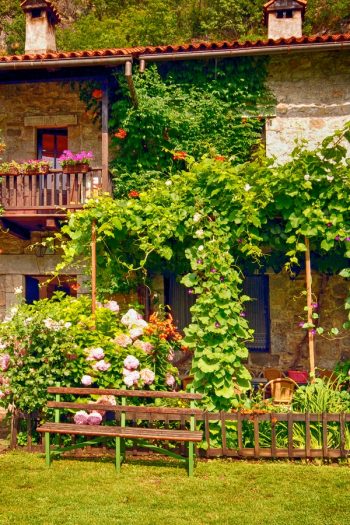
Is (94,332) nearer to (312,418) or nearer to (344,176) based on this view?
(312,418)

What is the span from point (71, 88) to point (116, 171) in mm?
2052

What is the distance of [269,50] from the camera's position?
30.1 ft

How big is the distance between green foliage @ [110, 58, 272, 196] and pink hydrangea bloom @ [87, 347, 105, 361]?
4129 mm

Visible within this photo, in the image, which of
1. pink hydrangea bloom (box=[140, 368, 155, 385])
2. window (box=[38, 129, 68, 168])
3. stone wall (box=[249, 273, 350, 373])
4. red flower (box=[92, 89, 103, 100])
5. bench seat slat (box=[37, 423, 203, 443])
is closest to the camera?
bench seat slat (box=[37, 423, 203, 443])

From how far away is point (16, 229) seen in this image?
370 inches

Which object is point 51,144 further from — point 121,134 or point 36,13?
point 36,13

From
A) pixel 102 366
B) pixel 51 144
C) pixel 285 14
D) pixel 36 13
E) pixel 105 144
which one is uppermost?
pixel 36 13

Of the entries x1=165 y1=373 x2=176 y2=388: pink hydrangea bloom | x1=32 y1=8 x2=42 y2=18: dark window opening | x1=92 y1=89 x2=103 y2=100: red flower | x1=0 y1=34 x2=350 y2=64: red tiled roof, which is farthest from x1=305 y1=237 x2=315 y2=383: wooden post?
x1=32 y1=8 x2=42 y2=18: dark window opening

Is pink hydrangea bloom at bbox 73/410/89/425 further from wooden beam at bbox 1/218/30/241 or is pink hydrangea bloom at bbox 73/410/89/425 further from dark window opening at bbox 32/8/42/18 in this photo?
dark window opening at bbox 32/8/42/18

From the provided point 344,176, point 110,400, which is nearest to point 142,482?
point 110,400

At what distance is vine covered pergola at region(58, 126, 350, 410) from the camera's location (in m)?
6.42

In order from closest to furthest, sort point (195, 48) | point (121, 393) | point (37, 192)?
point (121, 393), point (37, 192), point (195, 48)

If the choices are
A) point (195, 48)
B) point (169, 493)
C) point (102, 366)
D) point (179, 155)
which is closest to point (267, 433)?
point (169, 493)

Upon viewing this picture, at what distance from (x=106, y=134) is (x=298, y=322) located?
502 centimetres
